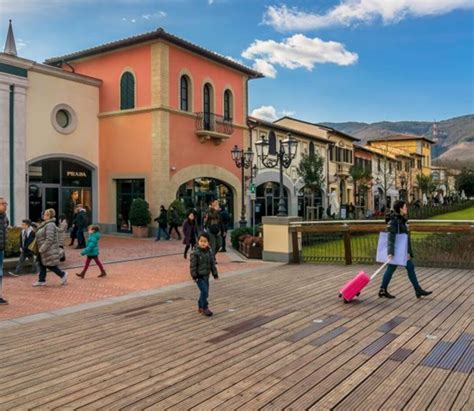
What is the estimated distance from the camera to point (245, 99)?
28406mm

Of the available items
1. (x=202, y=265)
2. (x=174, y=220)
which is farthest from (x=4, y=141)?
(x=202, y=265)

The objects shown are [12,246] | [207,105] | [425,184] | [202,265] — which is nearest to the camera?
[202,265]

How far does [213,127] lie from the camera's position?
25.4 meters

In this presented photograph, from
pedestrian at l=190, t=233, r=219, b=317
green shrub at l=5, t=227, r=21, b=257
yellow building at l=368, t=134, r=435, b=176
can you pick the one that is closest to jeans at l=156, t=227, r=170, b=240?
green shrub at l=5, t=227, r=21, b=257

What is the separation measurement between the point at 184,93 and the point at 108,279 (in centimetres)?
1545

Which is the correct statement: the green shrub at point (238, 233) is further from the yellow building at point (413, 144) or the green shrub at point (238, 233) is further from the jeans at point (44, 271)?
the yellow building at point (413, 144)

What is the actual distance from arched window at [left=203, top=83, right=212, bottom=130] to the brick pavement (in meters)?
10.3

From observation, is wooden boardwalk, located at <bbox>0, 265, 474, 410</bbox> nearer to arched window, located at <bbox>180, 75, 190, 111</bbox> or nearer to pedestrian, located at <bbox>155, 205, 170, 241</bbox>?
pedestrian, located at <bbox>155, 205, 170, 241</bbox>

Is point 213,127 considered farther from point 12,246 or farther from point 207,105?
point 12,246

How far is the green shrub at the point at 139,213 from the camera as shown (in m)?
21.6

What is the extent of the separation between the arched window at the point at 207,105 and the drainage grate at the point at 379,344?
20.5 m

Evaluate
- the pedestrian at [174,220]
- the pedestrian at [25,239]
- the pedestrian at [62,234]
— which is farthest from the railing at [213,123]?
the pedestrian at [25,239]

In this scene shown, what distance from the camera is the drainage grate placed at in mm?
5047

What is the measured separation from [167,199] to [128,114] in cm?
466
